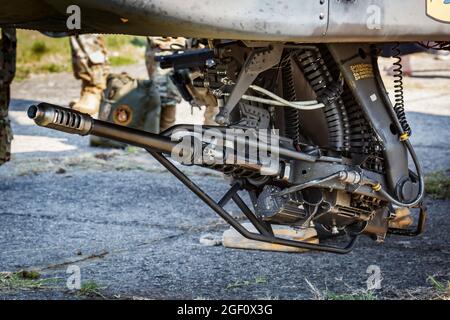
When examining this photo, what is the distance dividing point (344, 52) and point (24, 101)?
7922 mm

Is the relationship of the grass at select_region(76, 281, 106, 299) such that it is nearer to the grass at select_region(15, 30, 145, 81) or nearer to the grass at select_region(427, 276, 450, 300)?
the grass at select_region(427, 276, 450, 300)

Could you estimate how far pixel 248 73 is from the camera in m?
3.89

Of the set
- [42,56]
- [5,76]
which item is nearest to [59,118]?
[5,76]

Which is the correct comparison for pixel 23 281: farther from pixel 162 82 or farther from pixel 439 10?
pixel 162 82

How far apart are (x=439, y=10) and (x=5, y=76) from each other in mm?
2846

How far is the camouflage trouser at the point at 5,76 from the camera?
558 centimetres

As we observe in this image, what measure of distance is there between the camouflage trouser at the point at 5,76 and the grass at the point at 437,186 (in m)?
2.73

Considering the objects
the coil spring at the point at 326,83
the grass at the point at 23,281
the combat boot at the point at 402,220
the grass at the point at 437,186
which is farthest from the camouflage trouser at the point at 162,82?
the coil spring at the point at 326,83

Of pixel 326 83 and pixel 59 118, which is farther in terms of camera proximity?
pixel 326 83

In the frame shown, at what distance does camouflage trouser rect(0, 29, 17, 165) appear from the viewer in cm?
558

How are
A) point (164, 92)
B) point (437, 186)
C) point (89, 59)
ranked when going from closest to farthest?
point (437, 186) < point (164, 92) < point (89, 59)

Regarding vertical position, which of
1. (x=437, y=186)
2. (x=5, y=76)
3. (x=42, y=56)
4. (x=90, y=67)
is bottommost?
(x=437, y=186)

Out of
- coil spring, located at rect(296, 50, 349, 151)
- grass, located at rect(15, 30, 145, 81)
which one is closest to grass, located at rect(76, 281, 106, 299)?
coil spring, located at rect(296, 50, 349, 151)

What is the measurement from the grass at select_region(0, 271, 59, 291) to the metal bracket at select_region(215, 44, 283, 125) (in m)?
1.13
